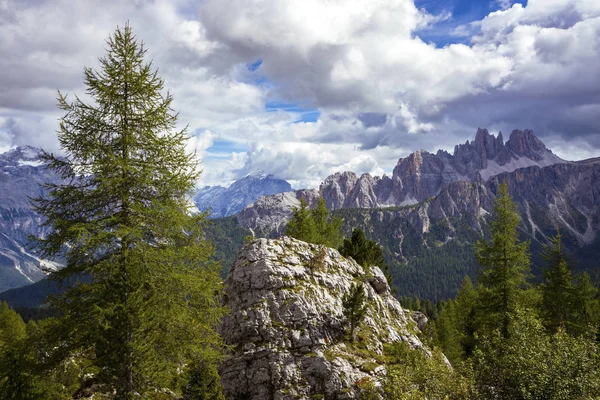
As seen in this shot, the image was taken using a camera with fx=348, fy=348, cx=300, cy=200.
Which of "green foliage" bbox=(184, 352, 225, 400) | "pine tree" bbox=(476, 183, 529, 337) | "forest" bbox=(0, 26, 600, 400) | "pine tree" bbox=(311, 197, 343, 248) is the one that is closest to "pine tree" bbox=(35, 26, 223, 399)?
"forest" bbox=(0, 26, 600, 400)

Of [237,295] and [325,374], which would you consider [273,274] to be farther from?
[325,374]

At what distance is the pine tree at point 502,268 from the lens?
33125 millimetres

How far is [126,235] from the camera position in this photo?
15.6m

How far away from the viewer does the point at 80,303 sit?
609 inches

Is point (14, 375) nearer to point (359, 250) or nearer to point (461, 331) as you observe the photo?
point (359, 250)

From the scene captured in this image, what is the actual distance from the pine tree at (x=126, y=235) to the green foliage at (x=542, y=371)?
46.4 ft

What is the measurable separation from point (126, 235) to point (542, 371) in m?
19.3

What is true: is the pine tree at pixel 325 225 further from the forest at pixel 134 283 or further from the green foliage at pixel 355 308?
the forest at pixel 134 283

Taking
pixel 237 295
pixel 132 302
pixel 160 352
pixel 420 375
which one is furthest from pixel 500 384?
pixel 237 295

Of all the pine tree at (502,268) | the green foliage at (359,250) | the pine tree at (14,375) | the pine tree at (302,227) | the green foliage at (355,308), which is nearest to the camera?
the pine tree at (14,375)

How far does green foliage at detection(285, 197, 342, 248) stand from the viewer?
4869cm

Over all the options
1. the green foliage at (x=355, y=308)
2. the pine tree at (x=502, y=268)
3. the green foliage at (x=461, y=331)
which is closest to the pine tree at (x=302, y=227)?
the green foliage at (x=355, y=308)

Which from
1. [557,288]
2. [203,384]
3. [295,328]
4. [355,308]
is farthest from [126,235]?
[557,288]

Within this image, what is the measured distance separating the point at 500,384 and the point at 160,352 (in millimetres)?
16118
